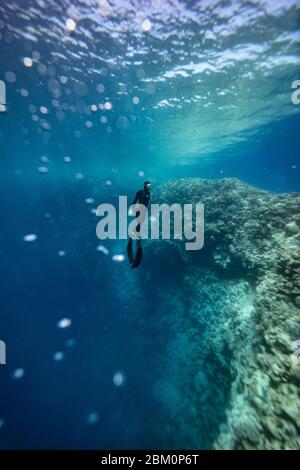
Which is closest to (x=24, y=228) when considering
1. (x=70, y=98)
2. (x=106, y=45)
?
(x=70, y=98)

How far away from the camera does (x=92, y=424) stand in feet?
Answer: 44.9

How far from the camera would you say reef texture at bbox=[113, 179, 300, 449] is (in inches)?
217

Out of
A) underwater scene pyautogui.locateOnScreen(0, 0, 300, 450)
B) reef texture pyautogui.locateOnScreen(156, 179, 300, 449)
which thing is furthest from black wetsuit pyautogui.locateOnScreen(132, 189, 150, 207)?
reef texture pyautogui.locateOnScreen(156, 179, 300, 449)

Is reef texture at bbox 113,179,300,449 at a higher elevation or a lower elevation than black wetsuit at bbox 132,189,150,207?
lower

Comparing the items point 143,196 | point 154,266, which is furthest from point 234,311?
point 154,266

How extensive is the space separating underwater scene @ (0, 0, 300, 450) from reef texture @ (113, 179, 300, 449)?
51 mm

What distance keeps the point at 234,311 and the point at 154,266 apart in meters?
6.26

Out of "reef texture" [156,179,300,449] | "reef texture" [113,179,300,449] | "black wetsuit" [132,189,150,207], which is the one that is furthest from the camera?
"black wetsuit" [132,189,150,207]

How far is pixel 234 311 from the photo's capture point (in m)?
9.05

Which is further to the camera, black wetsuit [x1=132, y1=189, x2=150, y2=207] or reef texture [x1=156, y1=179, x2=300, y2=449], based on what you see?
black wetsuit [x1=132, y1=189, x2=150, y2=207]

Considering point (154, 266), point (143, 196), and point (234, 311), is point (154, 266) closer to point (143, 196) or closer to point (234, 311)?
point (234, 311)

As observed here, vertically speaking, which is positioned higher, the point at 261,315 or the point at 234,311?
the point at 261,315

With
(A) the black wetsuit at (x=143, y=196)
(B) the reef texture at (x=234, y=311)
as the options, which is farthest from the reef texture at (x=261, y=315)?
(A) the black wetsuit at (x=143, y=196)

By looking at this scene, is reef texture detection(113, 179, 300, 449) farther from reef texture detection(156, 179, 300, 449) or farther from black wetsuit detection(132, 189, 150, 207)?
black wetsuit detection(132, 189, 150, 207)
